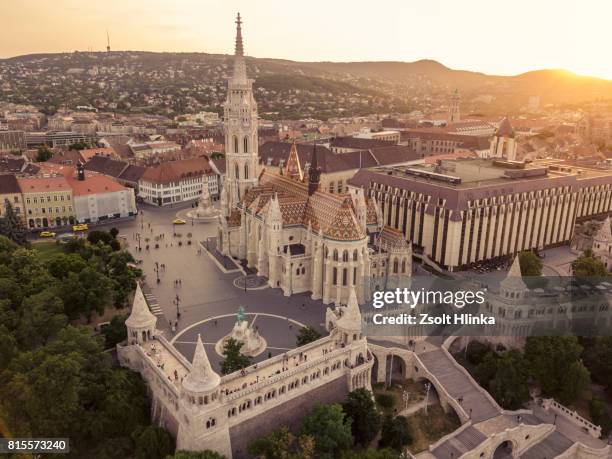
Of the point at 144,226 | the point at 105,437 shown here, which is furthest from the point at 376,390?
the point at 144,226

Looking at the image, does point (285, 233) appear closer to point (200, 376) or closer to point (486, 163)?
point (200, 376)

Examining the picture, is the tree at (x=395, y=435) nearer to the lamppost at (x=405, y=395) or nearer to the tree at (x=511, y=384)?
the lamppost at (x=405, y=395)

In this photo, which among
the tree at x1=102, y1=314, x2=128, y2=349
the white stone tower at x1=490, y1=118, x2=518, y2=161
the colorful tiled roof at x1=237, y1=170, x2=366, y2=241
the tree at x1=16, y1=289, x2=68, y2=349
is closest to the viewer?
the tree at x1=16, y1=289, x2=68, y2=349

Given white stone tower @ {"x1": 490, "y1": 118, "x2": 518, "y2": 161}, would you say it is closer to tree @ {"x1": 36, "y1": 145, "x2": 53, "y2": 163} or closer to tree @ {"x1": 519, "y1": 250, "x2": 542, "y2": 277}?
tree @ {"x1": 519, "y1": 250, "x2": 542, "y2": 277}

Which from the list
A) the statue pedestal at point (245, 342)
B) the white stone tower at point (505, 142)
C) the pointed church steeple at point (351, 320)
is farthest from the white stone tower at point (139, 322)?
the white stone tower at point (505, 142)

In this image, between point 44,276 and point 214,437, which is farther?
point 44,276

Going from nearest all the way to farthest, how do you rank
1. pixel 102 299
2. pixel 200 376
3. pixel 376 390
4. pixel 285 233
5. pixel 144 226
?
pixel 200 376, pixel 376 390, pixel 102 299, pixel 285 233, pixel 144 226

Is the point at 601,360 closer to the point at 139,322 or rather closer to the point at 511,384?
the point at 511,384

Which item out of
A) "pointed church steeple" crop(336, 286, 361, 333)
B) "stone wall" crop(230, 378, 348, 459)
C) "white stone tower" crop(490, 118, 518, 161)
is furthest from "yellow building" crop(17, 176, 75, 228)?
"white stone tower" crop(490, 118, 518, 161)
